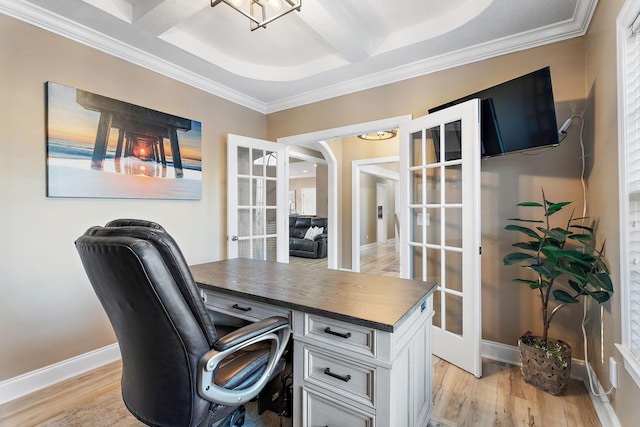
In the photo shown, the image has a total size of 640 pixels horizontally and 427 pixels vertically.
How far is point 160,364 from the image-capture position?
3.15ft

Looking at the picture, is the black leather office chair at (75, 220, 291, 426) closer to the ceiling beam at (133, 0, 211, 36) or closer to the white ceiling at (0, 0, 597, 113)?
the ceiling beam at (133, 0, 211, 36)

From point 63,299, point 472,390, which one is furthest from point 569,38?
point 63,299

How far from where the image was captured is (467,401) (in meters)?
1.86

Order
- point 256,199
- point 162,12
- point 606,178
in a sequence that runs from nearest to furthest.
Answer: point 606,178
point 162,12
point 256,199

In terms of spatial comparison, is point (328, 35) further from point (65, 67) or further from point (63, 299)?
point (63, 299)

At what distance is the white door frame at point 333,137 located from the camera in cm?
295

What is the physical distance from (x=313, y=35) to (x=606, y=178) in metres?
2.33

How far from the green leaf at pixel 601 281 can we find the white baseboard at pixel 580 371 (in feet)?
2.24

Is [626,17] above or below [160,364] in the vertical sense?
above

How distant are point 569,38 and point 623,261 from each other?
1696 mm

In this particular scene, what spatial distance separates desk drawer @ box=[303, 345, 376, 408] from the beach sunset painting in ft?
6.99

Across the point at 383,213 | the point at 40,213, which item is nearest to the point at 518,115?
A: the point at 40,213

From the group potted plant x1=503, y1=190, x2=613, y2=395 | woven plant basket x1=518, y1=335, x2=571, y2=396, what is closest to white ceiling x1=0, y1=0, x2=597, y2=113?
potted plant x1=503, y1=190, x2=613, y2=395

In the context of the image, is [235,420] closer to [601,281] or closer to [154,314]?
[154,314]
